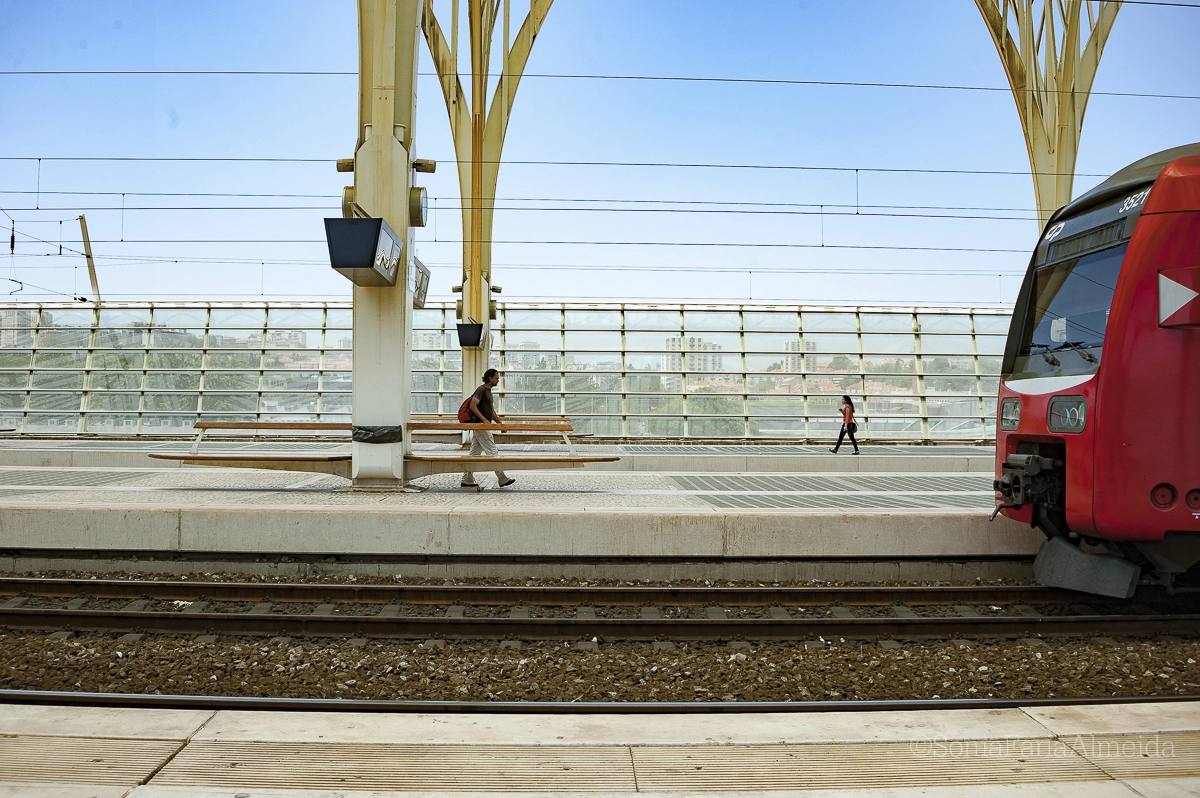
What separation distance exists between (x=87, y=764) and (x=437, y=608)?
10.5ft

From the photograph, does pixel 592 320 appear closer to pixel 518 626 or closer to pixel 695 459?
pixel 695 459

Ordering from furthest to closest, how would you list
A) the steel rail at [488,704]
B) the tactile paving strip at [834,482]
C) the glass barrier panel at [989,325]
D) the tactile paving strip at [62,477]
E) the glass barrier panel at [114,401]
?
the glass barrier panel at [989,325]
the glass barrier panel at [114,401]
the tactile paving strip at [834,482]
the tactile paving strip at [62,477]
the steel rail at [488,704]

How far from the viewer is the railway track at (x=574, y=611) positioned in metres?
5.77

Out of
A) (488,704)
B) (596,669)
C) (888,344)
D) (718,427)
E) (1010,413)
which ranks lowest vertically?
(596,669)

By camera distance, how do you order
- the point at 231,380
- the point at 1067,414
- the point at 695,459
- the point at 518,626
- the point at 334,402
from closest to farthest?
1. the point at 518,626
2. the point at 1067,414
3. the point at 695,459
4. the point at 334,402
5. the point at 231,380

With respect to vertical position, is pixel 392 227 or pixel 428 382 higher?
pixel 392 227

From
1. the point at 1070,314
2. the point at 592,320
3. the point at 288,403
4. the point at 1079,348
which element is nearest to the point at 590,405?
the point at 592,320

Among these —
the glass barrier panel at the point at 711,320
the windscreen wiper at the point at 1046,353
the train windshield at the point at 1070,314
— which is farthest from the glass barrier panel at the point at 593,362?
the windscreen wiper at the point at 1046,353

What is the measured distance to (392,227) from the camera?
30.6ft

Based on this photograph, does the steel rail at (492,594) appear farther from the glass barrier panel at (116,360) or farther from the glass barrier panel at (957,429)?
the glass barrier panel at (116,360)

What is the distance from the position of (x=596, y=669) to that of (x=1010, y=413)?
4.23 meters

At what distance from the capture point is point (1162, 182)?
5.62 metres

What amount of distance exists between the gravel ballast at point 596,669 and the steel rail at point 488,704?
40cm

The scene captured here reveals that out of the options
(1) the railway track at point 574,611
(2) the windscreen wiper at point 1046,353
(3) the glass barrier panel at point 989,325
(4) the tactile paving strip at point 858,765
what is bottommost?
(1) the railway track at point 574,611
